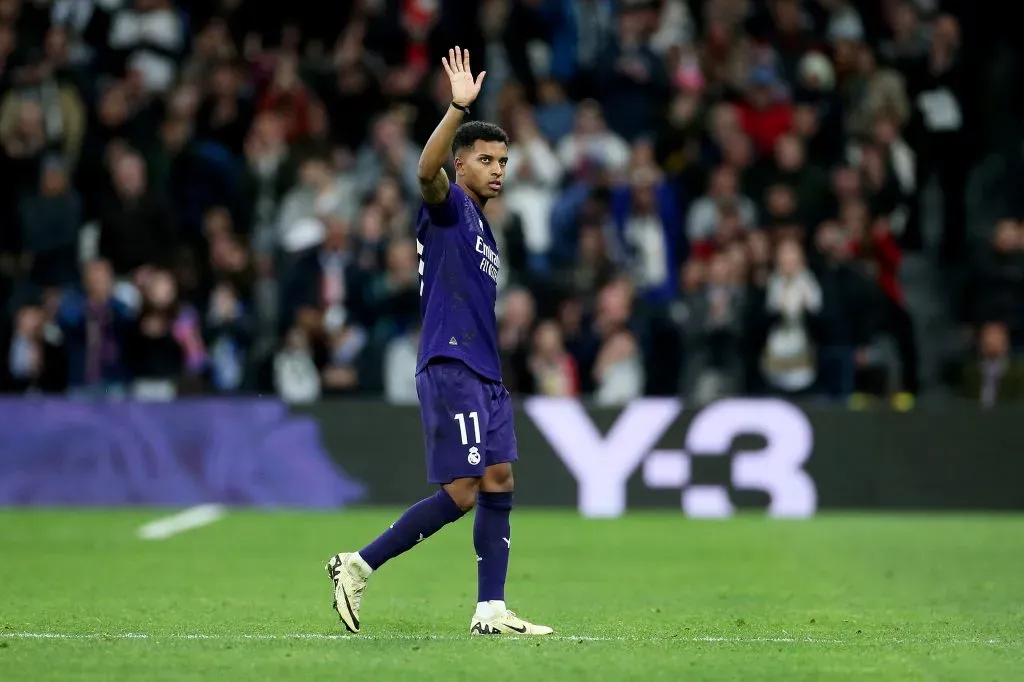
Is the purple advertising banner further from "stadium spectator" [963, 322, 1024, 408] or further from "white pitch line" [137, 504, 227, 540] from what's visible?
"stadium spectator" [963, 322, 1024, 408]

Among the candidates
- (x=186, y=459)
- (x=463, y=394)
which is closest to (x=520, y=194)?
(x=186, y=459)

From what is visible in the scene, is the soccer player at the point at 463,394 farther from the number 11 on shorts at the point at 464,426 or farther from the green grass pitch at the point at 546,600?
the green grass pitch at the point at 546,600

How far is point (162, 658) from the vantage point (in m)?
6.88

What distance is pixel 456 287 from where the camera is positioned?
7727mm

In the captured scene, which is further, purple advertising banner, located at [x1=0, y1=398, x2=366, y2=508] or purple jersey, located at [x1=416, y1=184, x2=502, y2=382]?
purple advertising banner, located at [x1=0, y1=398, x2=366, y2=508]

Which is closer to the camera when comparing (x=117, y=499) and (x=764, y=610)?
(x=764, y=610)

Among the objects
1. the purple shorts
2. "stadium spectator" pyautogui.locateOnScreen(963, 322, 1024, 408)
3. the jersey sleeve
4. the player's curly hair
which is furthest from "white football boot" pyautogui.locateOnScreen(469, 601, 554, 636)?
"stadium spectator" pyautogui.locateOnScreen(963, 322, 1024, 408)

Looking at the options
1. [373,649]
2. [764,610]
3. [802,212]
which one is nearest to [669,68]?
[802,212]

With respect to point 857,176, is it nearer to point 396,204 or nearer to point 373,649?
point 396,204

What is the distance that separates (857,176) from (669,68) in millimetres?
2847

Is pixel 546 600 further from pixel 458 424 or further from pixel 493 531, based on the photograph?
pixel 458 424

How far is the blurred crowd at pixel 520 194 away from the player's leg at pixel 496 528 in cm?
775

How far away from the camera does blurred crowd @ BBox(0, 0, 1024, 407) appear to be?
16391 mm

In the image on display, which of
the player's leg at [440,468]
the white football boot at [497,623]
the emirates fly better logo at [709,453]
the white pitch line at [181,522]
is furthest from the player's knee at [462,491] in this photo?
the emirates fly better logo at [709,453]
